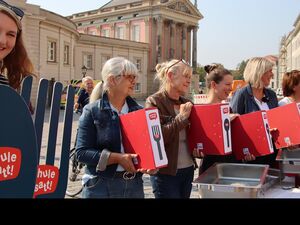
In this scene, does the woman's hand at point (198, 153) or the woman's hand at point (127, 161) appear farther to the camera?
the woman's hand at point (198, 153)

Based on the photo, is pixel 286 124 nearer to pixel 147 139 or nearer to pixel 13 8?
pixel 147 139

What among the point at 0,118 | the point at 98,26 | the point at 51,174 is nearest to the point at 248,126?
the point at 51,174

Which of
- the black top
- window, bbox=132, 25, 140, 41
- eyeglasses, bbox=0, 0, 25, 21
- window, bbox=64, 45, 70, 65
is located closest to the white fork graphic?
eyeglasses, bbox=0, 0, 25, 21

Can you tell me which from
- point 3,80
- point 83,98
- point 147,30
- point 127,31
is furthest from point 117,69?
point 127,31

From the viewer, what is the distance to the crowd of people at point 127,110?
1565 millimetres

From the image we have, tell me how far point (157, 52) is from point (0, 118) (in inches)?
1923

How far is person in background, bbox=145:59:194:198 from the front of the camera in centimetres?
262

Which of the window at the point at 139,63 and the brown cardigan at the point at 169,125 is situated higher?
the window at the point at 139,63

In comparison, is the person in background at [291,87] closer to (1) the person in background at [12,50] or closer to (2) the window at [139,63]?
(1) the person in background at [12,50]

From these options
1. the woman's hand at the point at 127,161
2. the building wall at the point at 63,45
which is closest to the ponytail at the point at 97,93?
the woman's hand at the point at 127,161

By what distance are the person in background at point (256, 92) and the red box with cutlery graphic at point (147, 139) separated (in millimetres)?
1254
